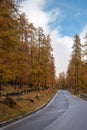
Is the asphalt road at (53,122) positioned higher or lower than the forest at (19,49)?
lower

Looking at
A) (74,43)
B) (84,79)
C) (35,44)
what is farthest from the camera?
(84,79)

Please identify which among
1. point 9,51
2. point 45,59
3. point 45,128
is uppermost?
point 45,59

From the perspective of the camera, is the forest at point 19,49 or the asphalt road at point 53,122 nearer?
the asphalt road at point 53,122

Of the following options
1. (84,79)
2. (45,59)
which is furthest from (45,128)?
(84,79)

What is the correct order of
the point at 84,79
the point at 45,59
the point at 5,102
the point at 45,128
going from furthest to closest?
the point at 84,79 < the point at 45,59 < the point at 5,102 < the point at 45,128

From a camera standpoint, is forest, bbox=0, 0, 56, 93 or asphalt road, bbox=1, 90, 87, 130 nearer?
asphalt road, bbox=1, 90, 87, 130

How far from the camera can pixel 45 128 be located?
20016mm

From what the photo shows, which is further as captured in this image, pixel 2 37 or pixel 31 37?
pixel 31 37

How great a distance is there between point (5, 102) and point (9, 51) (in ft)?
13.5

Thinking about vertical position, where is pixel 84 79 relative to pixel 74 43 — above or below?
below

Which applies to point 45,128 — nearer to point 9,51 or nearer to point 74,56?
point 9,51

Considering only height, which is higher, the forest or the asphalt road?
the forest

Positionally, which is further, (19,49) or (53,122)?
(19,49)

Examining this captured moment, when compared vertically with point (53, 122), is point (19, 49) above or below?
above
